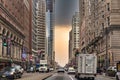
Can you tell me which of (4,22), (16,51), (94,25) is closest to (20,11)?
(16,51)

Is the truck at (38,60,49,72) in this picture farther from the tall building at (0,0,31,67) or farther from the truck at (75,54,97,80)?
the truck at (75,54,97,80)

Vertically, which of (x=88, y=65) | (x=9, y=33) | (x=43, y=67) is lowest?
(x=43, y=67)

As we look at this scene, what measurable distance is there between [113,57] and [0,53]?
31683mm

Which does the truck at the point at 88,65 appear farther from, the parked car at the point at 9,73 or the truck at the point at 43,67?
the truck at the point at 43,67

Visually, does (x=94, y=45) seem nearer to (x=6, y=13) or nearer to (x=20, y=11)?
(x=20, y=11)

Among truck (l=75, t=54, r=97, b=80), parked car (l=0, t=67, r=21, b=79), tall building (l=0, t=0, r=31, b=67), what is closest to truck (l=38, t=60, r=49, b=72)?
tall building (l=0, t=0, r=31, b=67)

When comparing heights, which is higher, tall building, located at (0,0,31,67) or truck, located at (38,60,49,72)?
tall building, located at (0,0,31,67)

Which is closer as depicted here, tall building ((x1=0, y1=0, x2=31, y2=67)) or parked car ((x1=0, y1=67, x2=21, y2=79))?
parked car ((x1=0, y1=67, x2=21, y2=79))

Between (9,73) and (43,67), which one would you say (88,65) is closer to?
(9,73)

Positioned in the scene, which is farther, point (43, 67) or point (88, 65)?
point (43, 67)

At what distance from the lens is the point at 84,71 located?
48219 millimetres

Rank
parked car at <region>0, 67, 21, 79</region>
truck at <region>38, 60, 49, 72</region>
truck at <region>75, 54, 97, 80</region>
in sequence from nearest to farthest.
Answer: truck at <region>75, 54, 97, 80</region> → parked car at <region>0, 67, 21, 79</region> → truck at <region>38, 60, 49, 72</region>

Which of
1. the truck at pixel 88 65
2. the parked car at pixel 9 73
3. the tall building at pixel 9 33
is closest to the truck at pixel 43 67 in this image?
the tall building at pixel 9 33

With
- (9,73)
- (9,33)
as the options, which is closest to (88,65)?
(9,73)
